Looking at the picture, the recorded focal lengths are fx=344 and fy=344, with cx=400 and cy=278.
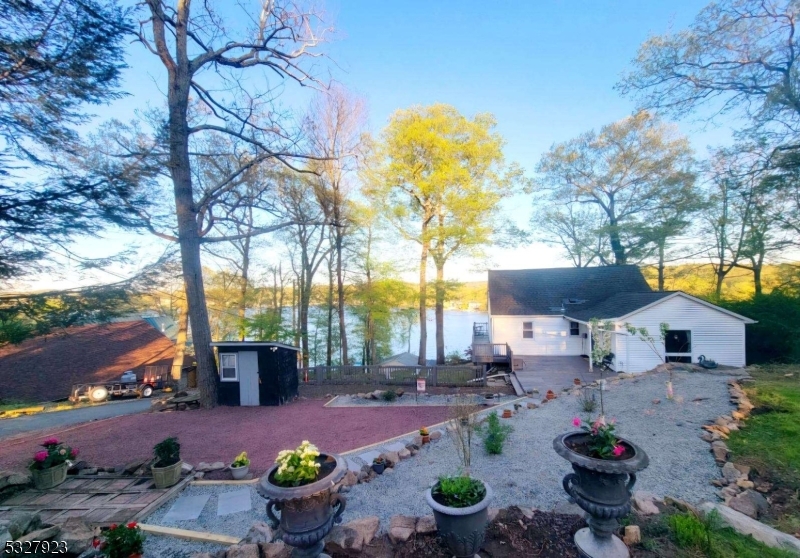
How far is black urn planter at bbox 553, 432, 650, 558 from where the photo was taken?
8.73 feet

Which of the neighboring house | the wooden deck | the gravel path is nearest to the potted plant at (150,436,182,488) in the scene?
the wooden deck

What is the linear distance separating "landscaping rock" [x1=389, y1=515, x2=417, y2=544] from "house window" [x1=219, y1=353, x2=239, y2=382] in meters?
9.79

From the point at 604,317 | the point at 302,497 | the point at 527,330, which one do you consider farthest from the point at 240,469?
the point at 527,330

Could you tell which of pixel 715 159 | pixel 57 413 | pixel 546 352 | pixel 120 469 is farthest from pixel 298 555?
pixel 715 159

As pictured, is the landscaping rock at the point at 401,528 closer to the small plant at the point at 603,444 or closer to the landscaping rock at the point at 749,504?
the small plant at the point at 603,444

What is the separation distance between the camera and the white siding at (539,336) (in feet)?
56.4

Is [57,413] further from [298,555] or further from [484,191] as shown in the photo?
[484,191]

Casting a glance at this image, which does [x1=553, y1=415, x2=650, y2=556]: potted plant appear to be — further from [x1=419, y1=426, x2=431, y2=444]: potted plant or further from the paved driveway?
the paved driveway

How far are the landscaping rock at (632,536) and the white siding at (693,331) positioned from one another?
11.6 meters

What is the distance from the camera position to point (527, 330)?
698 inches

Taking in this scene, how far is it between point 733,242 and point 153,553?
23814 mm

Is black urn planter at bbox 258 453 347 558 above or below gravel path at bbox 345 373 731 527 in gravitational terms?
above

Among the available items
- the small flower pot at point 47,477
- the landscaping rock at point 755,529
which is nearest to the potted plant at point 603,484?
the landscaping rock at point 755,529

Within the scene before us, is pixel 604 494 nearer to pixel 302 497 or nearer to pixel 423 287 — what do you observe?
pixel 302 497
